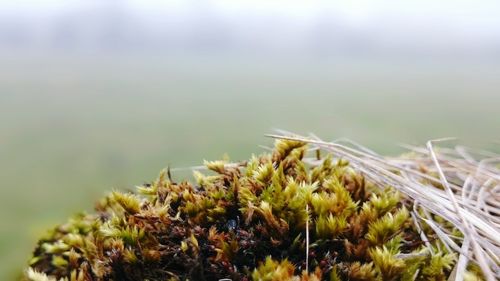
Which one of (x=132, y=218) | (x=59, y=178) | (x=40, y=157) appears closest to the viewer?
(x=132, y=218)

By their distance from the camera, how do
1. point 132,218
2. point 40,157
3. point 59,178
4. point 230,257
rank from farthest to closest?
point 40,157, point 59,178, point 132,218, point 230,257

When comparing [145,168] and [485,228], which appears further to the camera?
[145,168]

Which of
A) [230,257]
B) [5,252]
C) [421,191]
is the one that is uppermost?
[421,191]

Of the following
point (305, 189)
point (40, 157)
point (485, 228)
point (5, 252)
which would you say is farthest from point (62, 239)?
point (40, 157)

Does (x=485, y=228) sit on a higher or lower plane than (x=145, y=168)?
higher

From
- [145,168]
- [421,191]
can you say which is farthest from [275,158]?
[145,168]

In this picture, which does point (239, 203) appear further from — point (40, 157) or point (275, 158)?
point (40, 157)
